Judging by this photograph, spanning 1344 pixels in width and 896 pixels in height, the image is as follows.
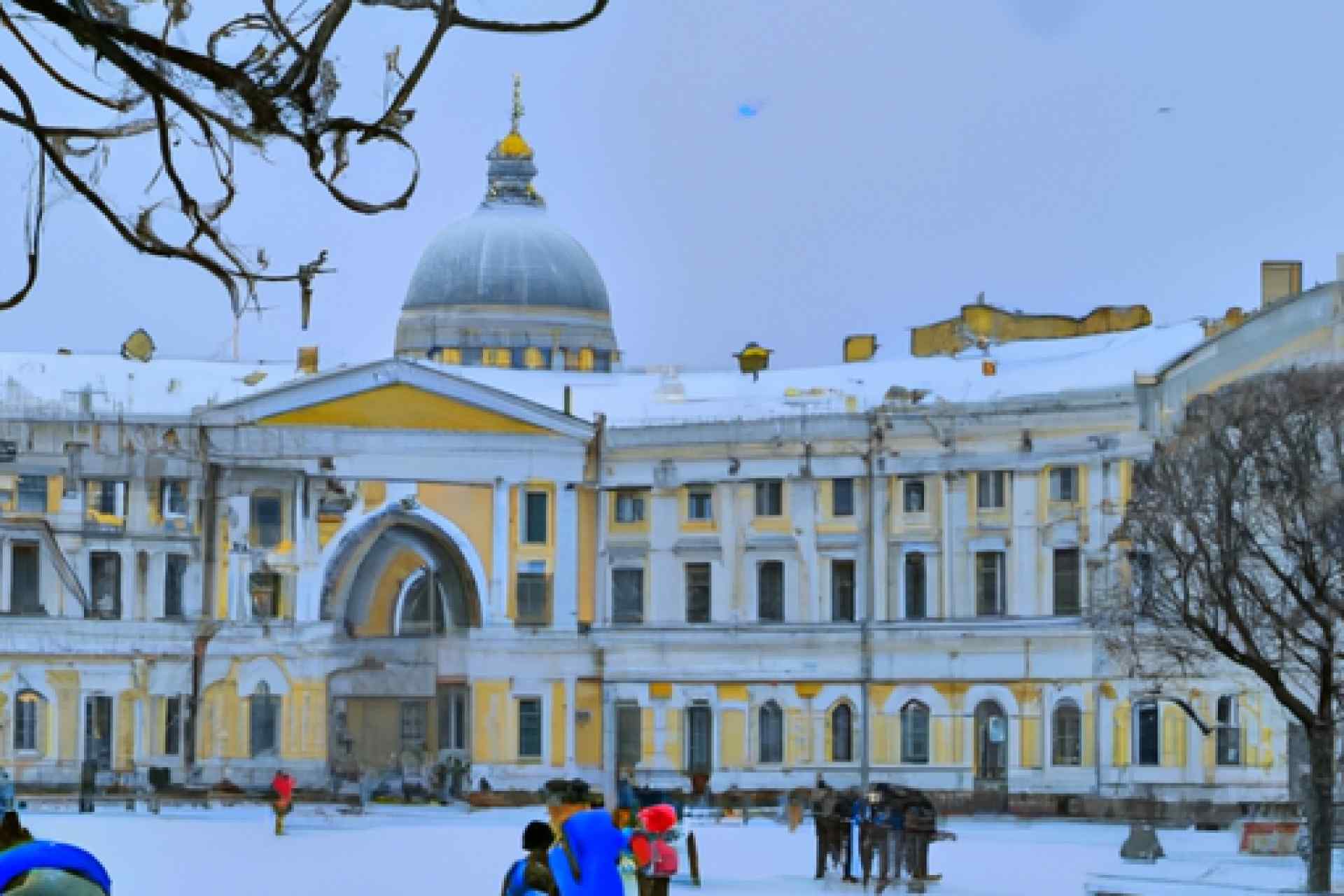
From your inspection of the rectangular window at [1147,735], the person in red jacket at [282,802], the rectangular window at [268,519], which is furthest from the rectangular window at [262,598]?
the rectangular window at [1147,735]

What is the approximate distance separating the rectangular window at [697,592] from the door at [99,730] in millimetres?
12255

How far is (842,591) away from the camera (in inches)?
2803

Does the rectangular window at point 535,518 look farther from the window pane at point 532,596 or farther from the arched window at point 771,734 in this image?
the arched window at point 771,734

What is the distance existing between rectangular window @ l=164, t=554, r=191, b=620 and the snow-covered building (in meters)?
0.05

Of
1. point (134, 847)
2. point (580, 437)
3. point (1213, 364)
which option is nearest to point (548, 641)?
point (580, 437)

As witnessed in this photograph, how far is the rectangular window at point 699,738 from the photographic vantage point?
7075cm

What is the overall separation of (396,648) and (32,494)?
27.3ft

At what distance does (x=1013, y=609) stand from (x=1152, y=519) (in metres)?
23.9

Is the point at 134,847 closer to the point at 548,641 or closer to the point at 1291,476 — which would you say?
the point at 1291,476

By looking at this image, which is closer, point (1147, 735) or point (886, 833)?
point (886, 833)

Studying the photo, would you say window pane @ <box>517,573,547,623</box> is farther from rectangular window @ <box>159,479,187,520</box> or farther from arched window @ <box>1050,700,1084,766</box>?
arched window @ <box>1050,700,1084,766</box>

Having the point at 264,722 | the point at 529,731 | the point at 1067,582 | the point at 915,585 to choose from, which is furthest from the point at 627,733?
the point at 1067,582

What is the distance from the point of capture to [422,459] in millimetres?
71062

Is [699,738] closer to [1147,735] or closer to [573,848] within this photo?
[1147,735]
